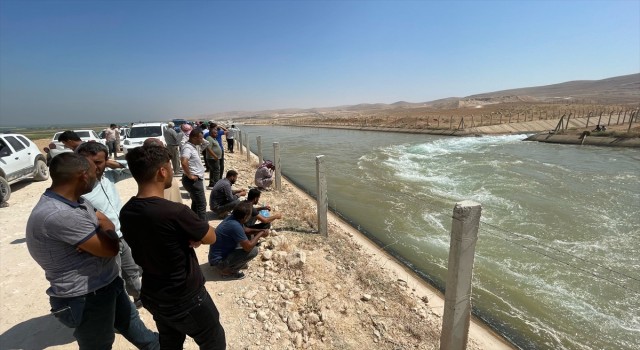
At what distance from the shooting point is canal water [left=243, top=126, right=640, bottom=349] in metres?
4.68

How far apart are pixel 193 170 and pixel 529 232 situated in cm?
818

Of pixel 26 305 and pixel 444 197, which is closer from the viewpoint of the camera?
pixel 26 305

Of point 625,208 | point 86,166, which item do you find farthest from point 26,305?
point 625,208

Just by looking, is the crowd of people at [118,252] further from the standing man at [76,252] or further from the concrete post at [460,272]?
the concrete post at [460,272]

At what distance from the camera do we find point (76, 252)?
2.11 m

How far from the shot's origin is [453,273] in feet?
8.80

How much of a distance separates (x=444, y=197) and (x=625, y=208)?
5396mm

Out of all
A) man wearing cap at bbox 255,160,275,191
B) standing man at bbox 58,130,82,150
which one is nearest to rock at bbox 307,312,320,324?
standing man at bbox 58,130,82,150

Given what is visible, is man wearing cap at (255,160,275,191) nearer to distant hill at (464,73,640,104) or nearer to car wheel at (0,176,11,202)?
car wheel at (0,176,11,202)

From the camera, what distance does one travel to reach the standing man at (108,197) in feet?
9.80

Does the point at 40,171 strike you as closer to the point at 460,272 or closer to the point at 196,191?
the point at 196,191

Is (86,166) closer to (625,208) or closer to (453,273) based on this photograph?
(453,273)

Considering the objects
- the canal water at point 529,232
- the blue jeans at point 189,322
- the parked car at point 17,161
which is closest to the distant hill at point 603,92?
the canal water at point 529,232

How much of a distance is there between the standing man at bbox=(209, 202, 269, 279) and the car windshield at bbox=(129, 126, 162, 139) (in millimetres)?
10798
